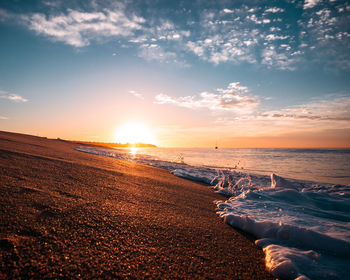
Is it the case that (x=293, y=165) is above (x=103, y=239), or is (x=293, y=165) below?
below

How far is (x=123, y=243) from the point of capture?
126 cm

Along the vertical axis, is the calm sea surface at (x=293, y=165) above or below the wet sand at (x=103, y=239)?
below

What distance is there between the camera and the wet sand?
94cm

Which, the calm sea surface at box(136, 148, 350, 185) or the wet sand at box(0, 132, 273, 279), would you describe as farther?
the calm sea surface at box(136, 148, 350, 185)

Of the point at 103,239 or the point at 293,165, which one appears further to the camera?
the point at 293,165

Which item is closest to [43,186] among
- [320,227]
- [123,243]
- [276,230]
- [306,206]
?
[123,243]

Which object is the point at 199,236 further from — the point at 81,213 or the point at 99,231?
the point at 81,213

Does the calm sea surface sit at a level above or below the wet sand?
below

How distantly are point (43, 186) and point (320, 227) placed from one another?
3318 mm

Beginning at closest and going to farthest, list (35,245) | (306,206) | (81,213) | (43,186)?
(35,245) → (81,213) → (43,186) → (306,206)

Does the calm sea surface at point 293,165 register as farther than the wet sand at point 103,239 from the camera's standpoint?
Yes

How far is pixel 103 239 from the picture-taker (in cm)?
123

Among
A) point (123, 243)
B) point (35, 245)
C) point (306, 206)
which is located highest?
point (35, 245)

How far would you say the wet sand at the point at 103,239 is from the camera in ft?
3.09
